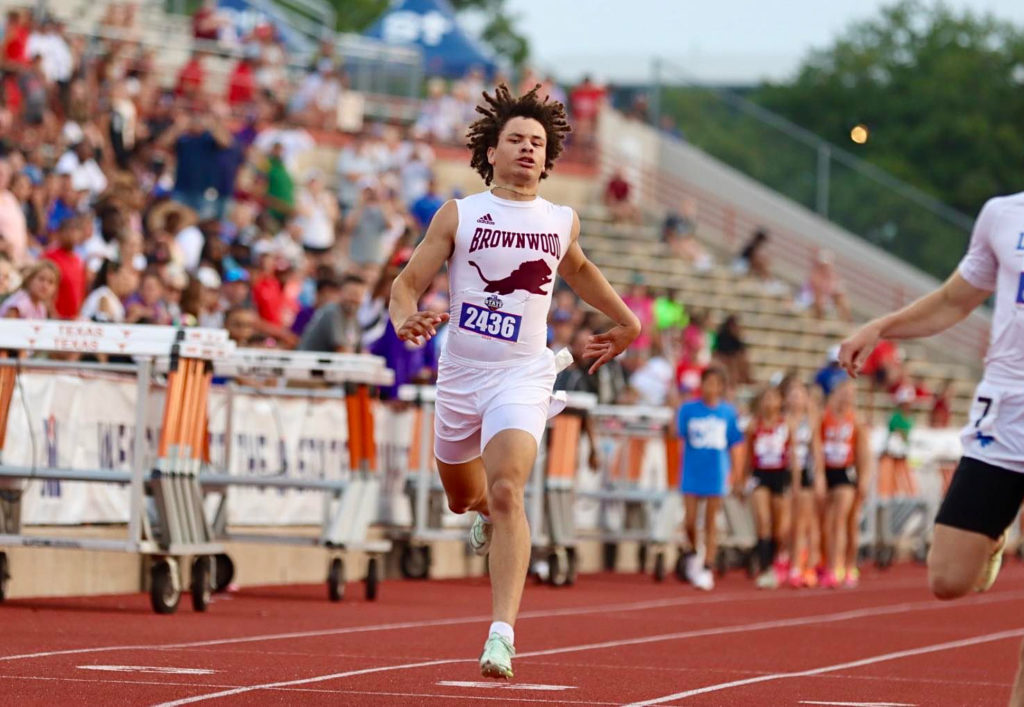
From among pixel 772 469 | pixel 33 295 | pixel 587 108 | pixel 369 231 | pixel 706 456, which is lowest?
pixel 772 469

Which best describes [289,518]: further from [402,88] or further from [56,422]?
[402,88]

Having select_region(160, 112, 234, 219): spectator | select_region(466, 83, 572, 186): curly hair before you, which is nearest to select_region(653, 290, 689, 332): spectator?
select_region(160, 112, 234, 219): spectator

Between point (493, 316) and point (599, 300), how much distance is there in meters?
0.70

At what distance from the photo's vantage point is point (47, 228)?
19812mm

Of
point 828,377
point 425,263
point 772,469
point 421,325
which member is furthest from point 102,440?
point 828,377

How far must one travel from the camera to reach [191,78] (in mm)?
29750

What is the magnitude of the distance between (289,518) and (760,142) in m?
23.6

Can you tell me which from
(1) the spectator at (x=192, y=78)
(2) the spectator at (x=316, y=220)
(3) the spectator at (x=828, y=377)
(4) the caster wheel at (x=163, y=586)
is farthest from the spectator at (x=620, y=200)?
(4) the caster wheel at (x=163, y=586)

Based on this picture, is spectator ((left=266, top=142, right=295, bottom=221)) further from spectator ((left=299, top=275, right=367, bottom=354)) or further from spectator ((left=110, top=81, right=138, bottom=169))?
spectator ((left=299, top=275, right=367, bottom=354))

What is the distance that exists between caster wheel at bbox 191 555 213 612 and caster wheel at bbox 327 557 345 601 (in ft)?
5.95

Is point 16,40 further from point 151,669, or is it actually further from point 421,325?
point 421,325

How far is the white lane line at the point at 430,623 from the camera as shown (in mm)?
11000

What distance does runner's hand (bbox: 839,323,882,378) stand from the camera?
799 cm

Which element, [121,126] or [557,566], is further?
[121,126]
